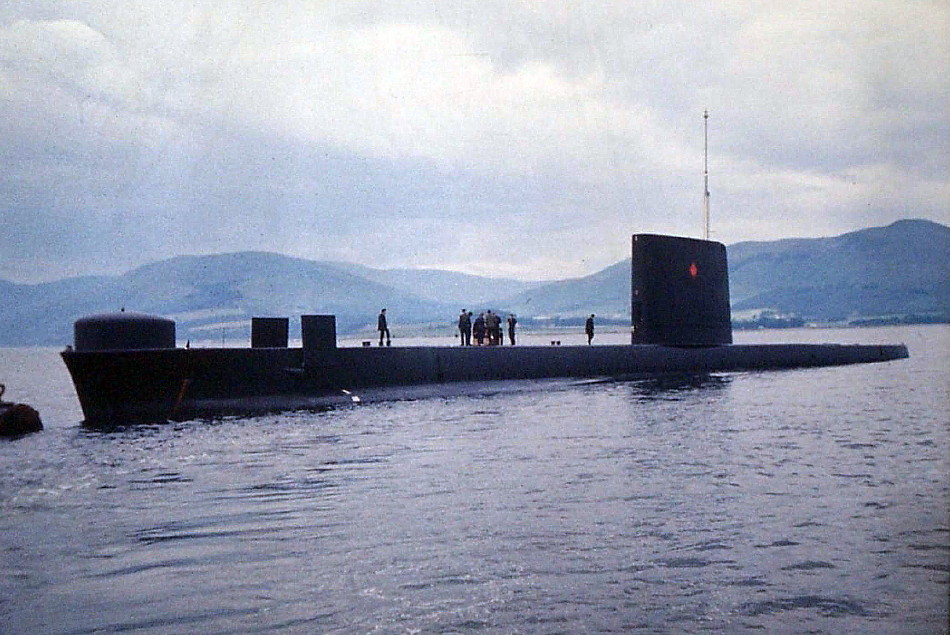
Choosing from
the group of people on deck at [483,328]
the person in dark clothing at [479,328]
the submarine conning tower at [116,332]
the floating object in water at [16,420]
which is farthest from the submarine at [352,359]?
the person in dark clothing at [479,328]

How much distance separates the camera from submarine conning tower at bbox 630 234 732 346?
30359 mm

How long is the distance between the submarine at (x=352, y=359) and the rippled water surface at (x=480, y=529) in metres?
1.41

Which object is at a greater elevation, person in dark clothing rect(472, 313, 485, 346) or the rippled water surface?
person in dark clothing rect(472, 313, 485, 346)

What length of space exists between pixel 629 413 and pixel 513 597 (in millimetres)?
15056

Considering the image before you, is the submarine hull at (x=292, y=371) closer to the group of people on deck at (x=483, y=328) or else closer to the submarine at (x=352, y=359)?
the submarine at (x=352, y=359)

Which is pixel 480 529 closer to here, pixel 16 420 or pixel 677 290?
pixel 16 420

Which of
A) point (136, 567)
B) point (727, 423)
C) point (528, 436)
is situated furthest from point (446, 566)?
point (727, 423)

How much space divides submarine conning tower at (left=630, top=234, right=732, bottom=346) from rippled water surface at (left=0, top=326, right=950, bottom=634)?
10810 mm

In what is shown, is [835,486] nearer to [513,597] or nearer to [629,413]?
[513,597]

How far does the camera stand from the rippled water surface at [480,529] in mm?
A: 7715

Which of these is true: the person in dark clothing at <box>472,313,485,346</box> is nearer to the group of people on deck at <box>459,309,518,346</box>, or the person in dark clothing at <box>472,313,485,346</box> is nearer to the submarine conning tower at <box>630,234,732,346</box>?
the group of people on deck at <box>459,309,518,346</box>

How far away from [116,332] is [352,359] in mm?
6393

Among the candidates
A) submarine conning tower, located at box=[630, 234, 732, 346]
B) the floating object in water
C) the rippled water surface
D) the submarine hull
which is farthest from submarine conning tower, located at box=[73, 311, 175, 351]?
submarine conning tower, located at box=[630, 234, 732, 346]

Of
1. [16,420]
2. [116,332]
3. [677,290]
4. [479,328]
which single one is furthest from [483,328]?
[16,420]
